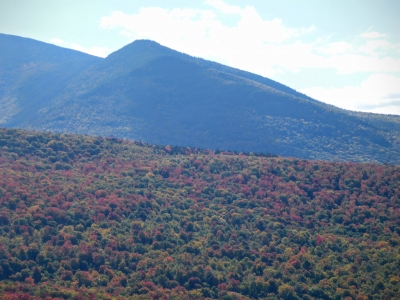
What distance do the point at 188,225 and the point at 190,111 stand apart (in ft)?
256

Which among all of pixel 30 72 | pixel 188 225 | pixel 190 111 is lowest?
pixel 188 225

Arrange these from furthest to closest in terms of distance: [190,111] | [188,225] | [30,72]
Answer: [30,72] < [190,111] < [188,225]

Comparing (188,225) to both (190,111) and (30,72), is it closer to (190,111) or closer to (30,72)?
(190,111)

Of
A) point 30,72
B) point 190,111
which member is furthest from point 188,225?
point 30,72

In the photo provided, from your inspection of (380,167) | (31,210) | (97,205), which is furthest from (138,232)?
(380,167)

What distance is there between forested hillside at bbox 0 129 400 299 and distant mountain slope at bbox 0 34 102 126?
78.3 m

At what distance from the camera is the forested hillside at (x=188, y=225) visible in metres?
44.5

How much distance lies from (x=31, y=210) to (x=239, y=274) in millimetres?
19635

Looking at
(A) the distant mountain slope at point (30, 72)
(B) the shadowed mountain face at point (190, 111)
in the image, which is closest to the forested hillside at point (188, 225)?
(B) the shadowed mountain face at point (190, 111)

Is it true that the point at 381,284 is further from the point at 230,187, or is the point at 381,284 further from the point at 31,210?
the point at 31,210

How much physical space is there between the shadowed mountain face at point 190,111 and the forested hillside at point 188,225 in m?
42.0

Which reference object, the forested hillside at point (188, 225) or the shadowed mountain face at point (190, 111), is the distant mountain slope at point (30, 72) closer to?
the shadowed mountain face at point (190, 111)

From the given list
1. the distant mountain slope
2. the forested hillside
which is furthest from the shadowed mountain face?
the forested hillside

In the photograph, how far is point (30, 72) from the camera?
17312cm
